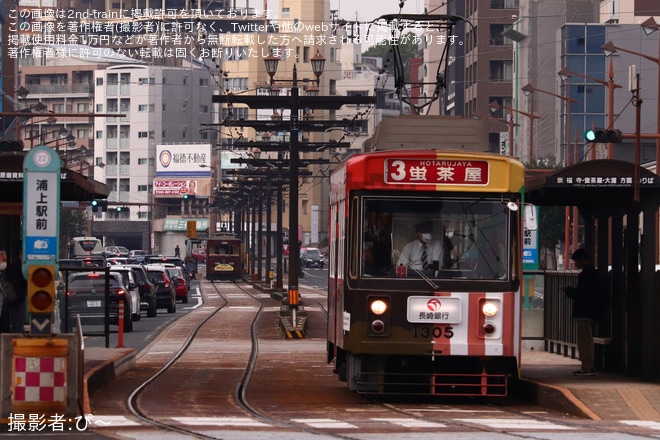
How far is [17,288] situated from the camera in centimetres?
2153

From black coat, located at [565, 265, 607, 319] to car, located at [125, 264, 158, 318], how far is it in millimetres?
29507

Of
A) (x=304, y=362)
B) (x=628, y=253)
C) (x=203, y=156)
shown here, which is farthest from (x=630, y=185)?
(x=203, y=156)

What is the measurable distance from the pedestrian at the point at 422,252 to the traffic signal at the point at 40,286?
15.2ft

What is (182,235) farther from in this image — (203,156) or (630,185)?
(630,185)

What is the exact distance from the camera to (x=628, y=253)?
62.8 ft

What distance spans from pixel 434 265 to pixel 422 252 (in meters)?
0.20

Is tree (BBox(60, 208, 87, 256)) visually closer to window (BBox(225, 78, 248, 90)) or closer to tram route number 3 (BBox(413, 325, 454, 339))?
window (BBox(225, 78, 248, 90))

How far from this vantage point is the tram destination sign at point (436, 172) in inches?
694

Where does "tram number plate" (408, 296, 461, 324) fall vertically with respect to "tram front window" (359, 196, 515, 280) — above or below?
below

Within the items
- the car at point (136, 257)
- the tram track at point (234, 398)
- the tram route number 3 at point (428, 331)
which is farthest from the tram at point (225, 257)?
the tram route number 3 at point (428, 331)

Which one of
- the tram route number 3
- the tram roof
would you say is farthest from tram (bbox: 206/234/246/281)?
the tram route number 3

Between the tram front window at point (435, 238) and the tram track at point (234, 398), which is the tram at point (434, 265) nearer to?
the tram front window at point (435, 238)

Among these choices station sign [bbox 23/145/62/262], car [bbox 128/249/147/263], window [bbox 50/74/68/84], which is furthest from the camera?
window [bbox 50/74/68/84]

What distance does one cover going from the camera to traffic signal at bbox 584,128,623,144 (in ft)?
108
